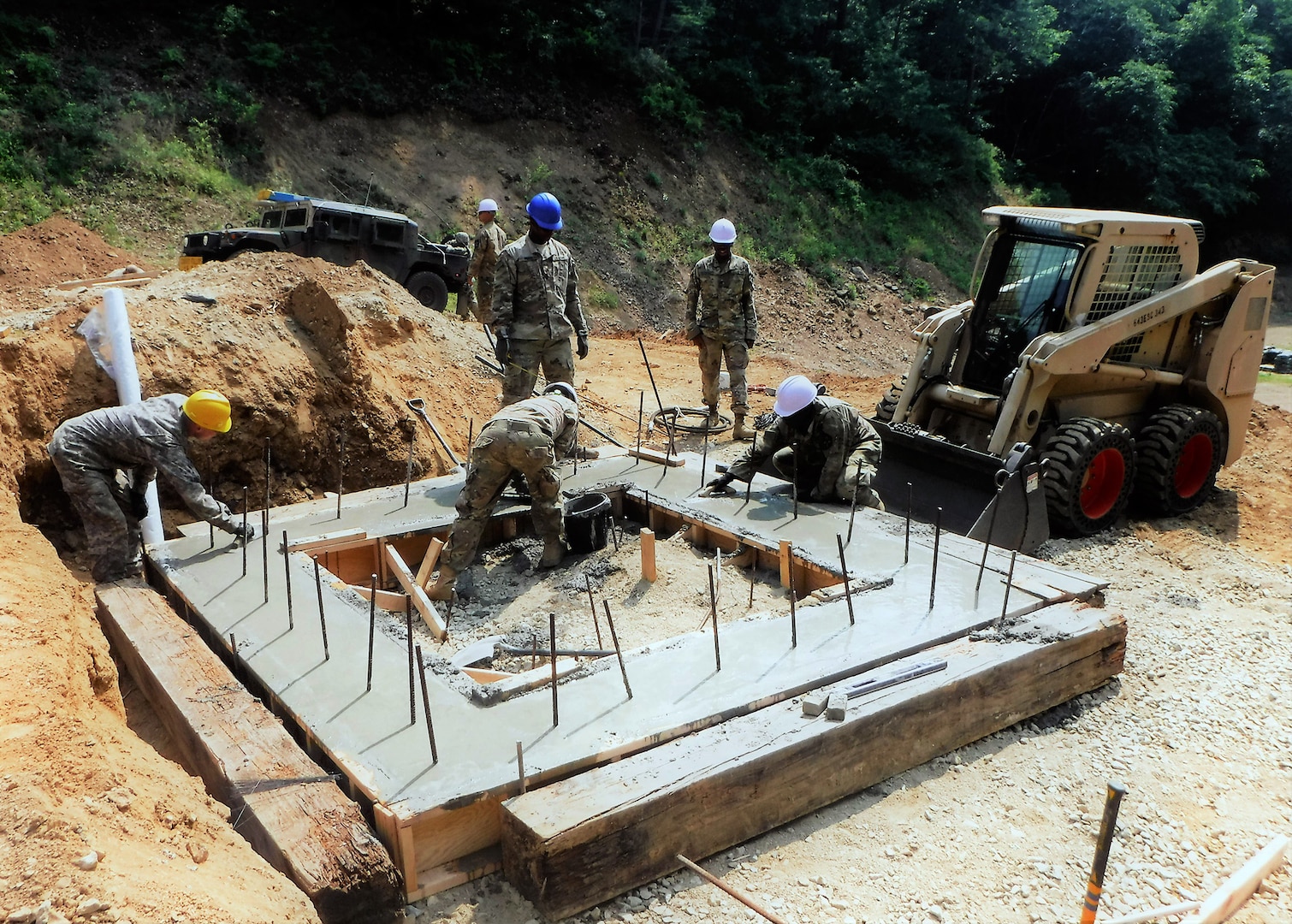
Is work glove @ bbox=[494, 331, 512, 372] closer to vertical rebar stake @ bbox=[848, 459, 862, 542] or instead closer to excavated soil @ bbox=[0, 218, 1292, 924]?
excavated soil @ bbox=[0, 218, 1292, 924]

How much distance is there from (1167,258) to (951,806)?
529 cm

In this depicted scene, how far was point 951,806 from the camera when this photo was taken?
12.2 feet

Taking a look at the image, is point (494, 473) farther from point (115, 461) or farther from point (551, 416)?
point (115, 461)

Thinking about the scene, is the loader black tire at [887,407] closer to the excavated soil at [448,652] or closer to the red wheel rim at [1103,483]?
the red wheel rim at [1103,483]

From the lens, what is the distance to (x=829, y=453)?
6051 millimetres

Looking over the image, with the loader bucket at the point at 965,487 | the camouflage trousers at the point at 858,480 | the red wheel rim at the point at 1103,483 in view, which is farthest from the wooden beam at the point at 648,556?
the red wheel rim at the point at 1103,483

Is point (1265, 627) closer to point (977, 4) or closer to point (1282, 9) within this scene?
point (977, 4)

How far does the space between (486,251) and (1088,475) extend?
605cm

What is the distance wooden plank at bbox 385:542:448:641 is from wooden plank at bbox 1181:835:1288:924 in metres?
3.37

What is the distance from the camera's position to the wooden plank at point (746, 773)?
3072 millimetres

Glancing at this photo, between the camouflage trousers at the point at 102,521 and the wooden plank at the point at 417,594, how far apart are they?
1.32 meters

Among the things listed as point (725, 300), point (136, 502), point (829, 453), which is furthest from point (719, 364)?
point (136, 502)

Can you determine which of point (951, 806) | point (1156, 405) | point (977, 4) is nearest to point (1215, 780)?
point (951, 806)

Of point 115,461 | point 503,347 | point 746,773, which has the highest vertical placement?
point 503,347
